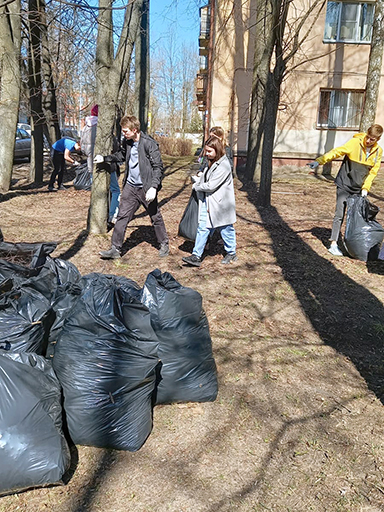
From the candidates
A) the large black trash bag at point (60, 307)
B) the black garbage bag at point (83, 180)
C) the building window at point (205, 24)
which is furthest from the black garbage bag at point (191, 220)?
the building window at point (205, 24)

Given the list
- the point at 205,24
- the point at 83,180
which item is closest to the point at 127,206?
the point at 83,180

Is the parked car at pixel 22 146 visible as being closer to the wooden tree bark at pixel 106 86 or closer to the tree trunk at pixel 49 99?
the tree trunk at pixel 49 99

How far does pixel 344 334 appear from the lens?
425 cm

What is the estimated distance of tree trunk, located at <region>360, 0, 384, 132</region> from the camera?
10531 mm

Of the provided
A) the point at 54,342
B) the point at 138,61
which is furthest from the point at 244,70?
the point at 54,342

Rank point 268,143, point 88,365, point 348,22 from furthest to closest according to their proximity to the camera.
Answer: point 348,22, point 268,143, point 88,365

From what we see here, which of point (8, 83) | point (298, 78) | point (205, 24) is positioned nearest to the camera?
point (8, 83)

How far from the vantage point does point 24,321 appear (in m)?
2.79

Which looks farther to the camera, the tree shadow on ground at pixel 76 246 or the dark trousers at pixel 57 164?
the dark trousers at pixel 57 164

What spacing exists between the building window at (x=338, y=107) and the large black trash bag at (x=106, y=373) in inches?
606

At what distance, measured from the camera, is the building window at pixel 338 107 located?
54.2 ft

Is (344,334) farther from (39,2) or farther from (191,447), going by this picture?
(39,2)

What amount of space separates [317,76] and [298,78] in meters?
0.67

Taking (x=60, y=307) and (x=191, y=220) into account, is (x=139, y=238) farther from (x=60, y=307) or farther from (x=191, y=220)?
(x=60, y=307)
